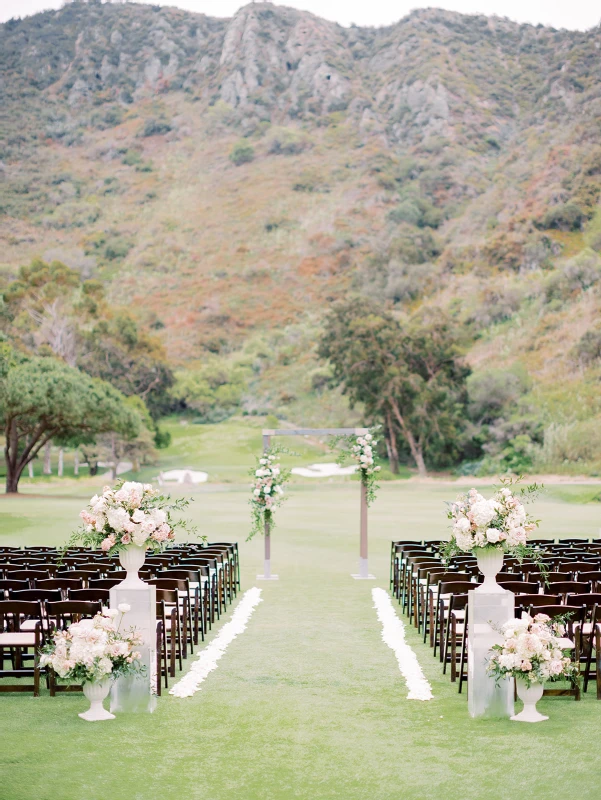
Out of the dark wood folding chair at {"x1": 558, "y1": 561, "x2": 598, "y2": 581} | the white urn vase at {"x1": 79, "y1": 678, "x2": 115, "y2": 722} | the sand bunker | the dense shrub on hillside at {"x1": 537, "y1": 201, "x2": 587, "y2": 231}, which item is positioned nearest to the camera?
the white urn vase at {"x1": 79, "y1": 678, "x2": 115, "y2": 722}

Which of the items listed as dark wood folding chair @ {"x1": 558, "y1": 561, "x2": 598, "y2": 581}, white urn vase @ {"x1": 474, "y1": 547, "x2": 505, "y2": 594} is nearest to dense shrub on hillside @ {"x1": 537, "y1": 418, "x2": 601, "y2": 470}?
dark wood folding chair @ {"x1": 558, "y1": 561, "x2": 598, "y2": 581}

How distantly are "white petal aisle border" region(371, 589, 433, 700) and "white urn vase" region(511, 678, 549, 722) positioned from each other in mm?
884

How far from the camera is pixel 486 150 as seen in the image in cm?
14025

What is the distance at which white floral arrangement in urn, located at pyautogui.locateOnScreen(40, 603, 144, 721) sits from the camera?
752 centimetres

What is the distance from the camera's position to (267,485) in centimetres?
1698

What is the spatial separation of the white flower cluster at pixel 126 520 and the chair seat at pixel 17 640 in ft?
3.85

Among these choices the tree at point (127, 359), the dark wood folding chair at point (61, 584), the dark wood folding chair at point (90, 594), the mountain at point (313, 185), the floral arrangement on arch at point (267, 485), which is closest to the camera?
the dark wood folding chair at point (90, 594)

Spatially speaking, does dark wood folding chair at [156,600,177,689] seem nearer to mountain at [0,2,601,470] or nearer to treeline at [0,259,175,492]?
treeline at [0,259,175,492]

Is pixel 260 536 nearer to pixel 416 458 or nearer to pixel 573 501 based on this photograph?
pixel 573 501

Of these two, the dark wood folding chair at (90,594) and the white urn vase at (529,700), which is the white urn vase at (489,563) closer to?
the white urn vase at (529,700)

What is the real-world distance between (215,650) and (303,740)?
12.0ft

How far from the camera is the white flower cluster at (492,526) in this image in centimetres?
793

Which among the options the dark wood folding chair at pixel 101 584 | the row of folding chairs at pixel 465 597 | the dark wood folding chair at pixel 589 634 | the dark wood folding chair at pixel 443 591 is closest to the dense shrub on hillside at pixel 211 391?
the row of folding chairs at pixel 465 597

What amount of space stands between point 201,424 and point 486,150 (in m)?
77.5
